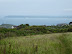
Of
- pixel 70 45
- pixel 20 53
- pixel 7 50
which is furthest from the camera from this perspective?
pixel 70 45

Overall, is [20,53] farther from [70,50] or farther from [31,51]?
[70,50]

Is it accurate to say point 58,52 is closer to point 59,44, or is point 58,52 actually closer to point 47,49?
point 47,49

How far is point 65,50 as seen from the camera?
6.48 metres

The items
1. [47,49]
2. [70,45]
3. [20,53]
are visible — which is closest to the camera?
[20,53]

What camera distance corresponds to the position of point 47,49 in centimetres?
644

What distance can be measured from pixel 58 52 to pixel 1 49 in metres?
2.58

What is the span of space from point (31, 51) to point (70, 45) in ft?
7.50

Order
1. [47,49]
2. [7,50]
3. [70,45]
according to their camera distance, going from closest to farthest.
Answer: [7,50] < [47,49] < [70,45]

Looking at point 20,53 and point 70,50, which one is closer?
point 20,53

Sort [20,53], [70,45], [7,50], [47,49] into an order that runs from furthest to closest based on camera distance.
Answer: [70,45] < [47,49] < [7,50] < [20,53]

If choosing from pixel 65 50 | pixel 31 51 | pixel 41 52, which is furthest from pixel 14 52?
pixel 65 50

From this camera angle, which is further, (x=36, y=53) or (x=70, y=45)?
(x=70, y=45)

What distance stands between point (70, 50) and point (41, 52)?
5.07 ft

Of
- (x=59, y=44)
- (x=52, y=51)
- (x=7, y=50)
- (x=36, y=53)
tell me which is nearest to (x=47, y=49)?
(x=52, y=51)
